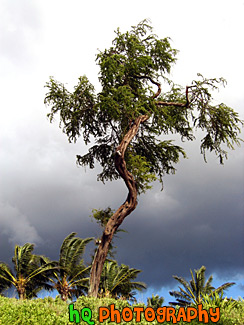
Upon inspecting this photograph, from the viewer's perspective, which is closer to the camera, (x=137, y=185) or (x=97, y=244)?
(x=97, y=244)

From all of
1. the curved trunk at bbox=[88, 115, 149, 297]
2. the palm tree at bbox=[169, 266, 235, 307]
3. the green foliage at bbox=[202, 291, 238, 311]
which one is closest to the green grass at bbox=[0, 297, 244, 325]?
the green foliage at bbox=[202, 291, 238, 311]

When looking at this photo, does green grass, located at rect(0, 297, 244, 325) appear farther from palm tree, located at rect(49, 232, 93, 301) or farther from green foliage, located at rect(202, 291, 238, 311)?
palm tree, located at rect(49, 232, 93, 301)

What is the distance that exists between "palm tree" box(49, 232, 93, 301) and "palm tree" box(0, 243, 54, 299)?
1.04 meters

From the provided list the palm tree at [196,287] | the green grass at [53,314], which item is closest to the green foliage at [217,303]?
the green grass at [53,314]

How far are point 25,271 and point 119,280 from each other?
8.10m

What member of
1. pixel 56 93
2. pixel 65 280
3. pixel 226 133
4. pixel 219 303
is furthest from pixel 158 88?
pixel 65 280

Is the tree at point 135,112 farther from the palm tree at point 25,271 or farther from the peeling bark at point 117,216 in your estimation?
the palm tree at point 25,271

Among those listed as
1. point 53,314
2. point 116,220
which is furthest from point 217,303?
point 116,220

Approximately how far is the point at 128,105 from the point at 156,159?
16.1ft

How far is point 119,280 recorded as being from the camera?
2825cm

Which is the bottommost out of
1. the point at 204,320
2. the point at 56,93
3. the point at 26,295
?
the point at 204,320

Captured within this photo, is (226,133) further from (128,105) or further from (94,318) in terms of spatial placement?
(94,318)

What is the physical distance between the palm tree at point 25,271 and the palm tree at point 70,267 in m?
1.04

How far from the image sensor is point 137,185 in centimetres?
1748
